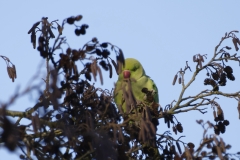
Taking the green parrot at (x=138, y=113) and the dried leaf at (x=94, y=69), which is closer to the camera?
the dried leaf at (x=94, y=69)

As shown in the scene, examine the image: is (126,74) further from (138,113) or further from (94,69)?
(94,69)

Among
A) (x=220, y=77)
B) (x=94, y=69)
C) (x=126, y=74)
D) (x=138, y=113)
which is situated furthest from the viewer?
(x=126, y=74)

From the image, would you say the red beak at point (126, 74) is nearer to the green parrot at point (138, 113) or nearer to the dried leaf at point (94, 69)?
the green parrot at point (138, 113)

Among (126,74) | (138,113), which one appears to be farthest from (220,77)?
(126,74)

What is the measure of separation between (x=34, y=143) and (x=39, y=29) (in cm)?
105

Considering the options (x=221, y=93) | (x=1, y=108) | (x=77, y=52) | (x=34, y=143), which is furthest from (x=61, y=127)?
(x=221, y=93)

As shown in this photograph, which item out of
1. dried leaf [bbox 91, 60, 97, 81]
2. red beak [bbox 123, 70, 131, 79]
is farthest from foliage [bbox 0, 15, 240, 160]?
red beak [bbox 123, 70, 131, 79]

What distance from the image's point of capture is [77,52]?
3986 millimetres

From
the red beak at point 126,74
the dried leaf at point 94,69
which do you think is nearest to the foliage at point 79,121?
the dried leaf at point 94,69

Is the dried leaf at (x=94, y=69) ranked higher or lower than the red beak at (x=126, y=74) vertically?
lower

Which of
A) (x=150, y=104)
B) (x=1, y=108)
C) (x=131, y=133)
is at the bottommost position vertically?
(x=1, y=108)

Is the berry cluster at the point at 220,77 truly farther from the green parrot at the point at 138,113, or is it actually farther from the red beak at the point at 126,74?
the red beak at the point at 126,74

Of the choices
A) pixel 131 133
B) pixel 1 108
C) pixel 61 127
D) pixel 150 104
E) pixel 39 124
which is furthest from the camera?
pixel 150 104

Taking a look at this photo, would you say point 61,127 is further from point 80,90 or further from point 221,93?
point 221,93
